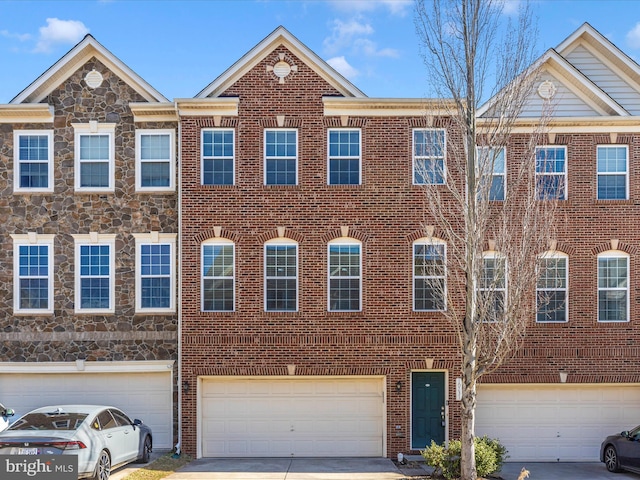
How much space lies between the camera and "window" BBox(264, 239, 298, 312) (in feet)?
56.8

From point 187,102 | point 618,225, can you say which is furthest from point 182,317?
point 618,225

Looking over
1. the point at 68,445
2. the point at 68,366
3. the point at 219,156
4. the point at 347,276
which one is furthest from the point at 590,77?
the point at 68,366

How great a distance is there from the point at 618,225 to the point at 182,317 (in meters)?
11.6

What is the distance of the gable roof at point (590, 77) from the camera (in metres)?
17.7

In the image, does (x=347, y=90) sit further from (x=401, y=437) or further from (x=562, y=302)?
(x=401, y=437)

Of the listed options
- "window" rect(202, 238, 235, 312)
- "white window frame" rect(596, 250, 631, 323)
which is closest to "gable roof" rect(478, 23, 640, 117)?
"white window frame" rect(596, 250, 631, 323)

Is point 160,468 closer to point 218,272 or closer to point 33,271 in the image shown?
point 218,272

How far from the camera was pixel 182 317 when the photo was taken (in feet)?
56.3

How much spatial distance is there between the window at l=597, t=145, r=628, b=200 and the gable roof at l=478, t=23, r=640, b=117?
102 cm

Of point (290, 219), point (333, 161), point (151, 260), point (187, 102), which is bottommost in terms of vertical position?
point (151, 260)

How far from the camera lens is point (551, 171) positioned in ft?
56.4

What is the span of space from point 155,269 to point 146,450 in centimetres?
464

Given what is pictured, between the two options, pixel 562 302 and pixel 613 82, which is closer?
pixel 562 302

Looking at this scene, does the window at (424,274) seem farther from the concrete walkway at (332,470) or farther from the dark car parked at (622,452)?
the dark car parked at (622,452)
